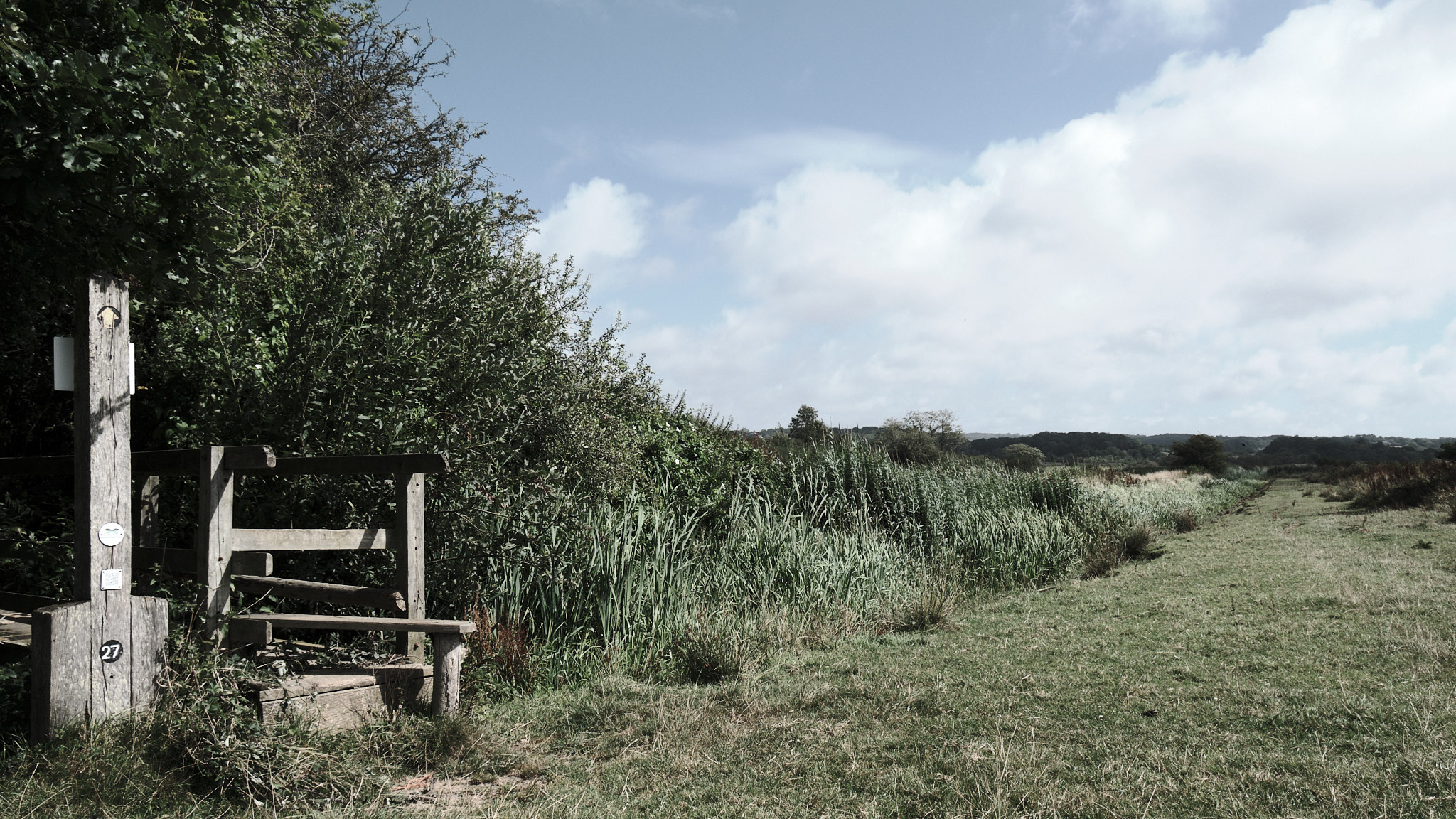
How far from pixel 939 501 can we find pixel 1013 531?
1123mm

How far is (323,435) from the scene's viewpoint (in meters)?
5.98

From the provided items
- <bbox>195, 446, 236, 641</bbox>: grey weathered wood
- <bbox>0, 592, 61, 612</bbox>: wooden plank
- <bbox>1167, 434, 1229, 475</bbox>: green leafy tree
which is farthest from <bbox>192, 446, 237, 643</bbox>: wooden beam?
<bbox>1167, 434, 1229, 475</bbox>: green leafy tree

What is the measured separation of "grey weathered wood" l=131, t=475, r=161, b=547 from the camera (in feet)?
18.6

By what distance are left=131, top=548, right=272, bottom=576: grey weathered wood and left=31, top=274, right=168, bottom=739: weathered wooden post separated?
40 centimetres

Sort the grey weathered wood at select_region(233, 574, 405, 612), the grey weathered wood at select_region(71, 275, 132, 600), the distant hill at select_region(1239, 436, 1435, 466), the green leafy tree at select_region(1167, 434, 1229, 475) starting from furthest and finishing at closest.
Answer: the green leafy tree at select_region(1167, 434, 1229, 475)
the distant hill at select_region(1239, 436, 1435, 466)
the grey weathered wood at select_region(233, 574, 405, 612)
the grey weathered wood at select_region(71, 275, 132, 600)

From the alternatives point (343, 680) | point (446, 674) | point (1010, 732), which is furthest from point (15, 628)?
point (1010, 732)

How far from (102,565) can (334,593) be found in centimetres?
112

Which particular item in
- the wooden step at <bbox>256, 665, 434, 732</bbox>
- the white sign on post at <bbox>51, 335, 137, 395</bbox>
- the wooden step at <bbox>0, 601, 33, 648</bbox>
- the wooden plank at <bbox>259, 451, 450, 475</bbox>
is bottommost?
the wooden step at <bbox>256, 665, 434, 732</bbox>

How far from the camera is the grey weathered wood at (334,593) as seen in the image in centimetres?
480

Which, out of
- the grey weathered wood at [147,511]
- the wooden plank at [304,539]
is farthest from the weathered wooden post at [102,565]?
the grey weathered wood at [147,511]

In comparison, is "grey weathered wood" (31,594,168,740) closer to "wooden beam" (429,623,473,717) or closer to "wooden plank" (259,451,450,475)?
"wooden plank" (259,451,450,475)

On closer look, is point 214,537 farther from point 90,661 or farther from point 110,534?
point 90,661

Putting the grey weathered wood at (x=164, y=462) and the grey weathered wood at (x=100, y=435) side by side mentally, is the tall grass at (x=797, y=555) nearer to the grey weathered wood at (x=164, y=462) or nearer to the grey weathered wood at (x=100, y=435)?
the grey weathered wood at (x=164, y=462)

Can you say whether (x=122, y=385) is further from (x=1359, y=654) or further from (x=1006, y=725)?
(x=1359, y=654)
